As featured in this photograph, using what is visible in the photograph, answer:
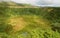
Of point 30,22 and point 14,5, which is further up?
point 14,5

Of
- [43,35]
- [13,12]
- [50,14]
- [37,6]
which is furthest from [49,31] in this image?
[13,12]

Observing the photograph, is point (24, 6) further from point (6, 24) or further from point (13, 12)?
point (6, 24)

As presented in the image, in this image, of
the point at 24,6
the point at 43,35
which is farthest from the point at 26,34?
the point at 24,6

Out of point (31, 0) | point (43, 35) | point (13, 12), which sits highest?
point (31, 0)

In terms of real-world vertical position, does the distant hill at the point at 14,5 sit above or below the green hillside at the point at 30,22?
above

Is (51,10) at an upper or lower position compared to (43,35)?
upper

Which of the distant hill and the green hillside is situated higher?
the distant hill

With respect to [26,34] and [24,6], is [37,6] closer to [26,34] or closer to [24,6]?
[24,6]
